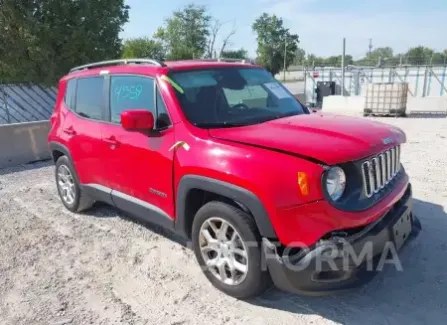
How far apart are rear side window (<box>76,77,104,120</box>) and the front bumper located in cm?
258

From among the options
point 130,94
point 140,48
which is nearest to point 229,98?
point 130,94

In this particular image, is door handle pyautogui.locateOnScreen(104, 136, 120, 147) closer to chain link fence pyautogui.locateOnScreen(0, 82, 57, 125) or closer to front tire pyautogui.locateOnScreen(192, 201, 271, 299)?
front tire pyautogui.locateOnScreen(192, 201, 271, 299)

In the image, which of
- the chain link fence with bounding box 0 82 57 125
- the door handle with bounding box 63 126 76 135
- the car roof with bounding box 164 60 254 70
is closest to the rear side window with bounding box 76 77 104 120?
the door handle with bounding box 63 126 76 135

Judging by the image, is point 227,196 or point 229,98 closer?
point 227,196

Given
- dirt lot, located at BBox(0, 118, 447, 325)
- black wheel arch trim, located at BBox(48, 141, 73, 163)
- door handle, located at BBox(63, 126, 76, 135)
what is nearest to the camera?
dirt lot, located at BBox(0, 118, 447, 325)

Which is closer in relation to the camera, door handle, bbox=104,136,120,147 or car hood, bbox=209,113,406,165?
car hood, bbox=209,113,406,165

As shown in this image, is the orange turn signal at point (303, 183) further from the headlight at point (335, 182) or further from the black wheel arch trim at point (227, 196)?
the black wheel arch trim at point (227, 196)

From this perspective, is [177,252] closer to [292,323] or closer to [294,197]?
[292,323]

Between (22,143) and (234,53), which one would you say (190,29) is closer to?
(234,53)

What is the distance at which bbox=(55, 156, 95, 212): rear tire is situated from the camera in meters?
4.99

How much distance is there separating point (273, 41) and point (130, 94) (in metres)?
57.9

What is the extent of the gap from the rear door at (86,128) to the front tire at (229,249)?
5.28 ft

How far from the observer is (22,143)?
827cm

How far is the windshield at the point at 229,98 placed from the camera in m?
3.46
